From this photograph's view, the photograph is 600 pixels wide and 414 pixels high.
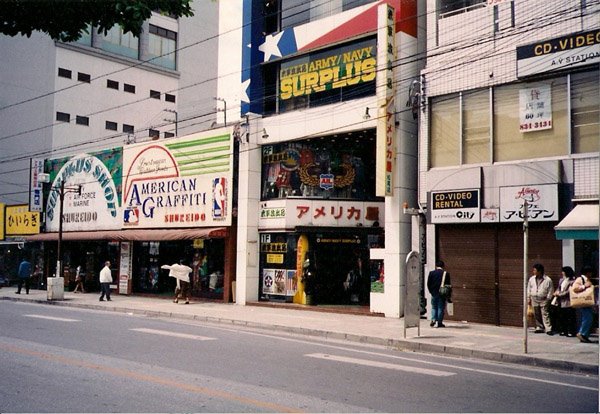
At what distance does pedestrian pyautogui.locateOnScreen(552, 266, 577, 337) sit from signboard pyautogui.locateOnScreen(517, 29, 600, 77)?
516cm

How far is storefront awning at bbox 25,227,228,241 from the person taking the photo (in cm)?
2372

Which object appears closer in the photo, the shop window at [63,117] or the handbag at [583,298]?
the handbag at [583,298]

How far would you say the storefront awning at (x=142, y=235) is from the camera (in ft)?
77.8

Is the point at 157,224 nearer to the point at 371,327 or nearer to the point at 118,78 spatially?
the point at 371,327

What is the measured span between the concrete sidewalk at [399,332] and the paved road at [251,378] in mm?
639

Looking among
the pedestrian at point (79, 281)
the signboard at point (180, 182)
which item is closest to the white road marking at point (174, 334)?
the signboard at point (180, 182)

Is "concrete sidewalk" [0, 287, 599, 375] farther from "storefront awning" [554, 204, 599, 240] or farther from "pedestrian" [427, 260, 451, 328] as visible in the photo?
"storefront awning" [554, 204, 599, 240]

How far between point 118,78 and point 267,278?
109 ft

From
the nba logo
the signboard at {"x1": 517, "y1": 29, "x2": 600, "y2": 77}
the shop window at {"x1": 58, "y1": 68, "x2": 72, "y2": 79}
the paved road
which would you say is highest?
the shop window at {"x1": 58, "y1": 68, "x2": 72, "y2": 79}

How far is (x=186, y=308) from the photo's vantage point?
71.1 ft

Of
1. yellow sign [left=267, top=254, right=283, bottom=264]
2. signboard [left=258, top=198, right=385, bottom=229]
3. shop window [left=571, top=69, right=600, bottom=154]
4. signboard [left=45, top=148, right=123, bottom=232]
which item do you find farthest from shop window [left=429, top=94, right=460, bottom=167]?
signboard [left=45, top=148, right=123, bottom=232]

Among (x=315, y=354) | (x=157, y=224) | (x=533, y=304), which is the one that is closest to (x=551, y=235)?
(x=533, y=304)

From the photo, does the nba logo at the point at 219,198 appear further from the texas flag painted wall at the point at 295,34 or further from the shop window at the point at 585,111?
the shop window at the point at 585,111

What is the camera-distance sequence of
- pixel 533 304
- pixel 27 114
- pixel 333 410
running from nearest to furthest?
1. pixel 333 410
2. pixel 533 304
3. pixel 27 114
